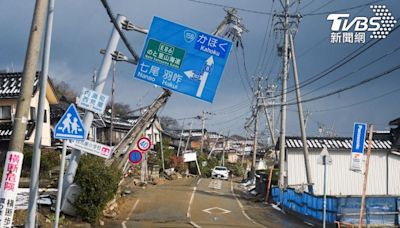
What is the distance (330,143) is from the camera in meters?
34.5

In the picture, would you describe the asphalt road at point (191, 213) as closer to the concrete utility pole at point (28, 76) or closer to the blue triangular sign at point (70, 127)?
the blue triangular sign at point (70, 127)

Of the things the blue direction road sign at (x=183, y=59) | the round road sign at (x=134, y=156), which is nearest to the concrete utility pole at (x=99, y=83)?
the blue direction road sign at (x=183, y=59)

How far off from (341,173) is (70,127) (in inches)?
1091

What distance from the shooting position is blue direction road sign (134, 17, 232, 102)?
627 inches

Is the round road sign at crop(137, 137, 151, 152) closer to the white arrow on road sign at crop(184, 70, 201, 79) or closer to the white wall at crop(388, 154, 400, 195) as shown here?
the white arrow on road sign at crop(184, 70, 201, 79)

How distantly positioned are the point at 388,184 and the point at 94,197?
24.3 meters

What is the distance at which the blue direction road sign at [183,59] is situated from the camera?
15.9 meters

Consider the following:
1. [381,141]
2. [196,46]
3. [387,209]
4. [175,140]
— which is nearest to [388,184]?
[381,141]

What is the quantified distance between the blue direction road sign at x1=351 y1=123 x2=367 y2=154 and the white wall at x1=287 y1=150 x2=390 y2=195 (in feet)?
61.1

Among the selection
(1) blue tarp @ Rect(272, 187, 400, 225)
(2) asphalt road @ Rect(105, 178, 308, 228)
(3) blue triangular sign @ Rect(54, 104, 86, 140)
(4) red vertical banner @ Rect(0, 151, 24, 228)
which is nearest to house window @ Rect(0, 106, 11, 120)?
(2) asphalt road @ Rect(105, 178, 308, 228)

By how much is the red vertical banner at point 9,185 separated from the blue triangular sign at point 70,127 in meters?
1.24

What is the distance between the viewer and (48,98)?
40.2 meters

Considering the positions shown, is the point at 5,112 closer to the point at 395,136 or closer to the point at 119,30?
the point at 119,30

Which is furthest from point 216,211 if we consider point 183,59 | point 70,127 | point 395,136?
point 395,136
